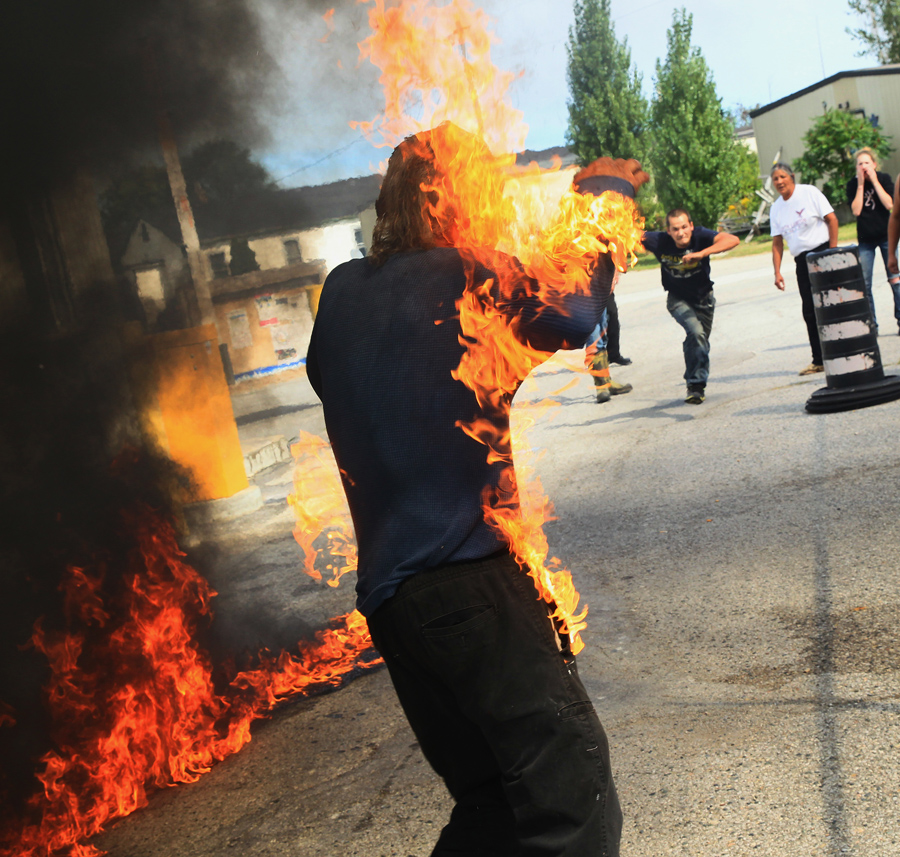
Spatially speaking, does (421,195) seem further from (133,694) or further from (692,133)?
(692,133)

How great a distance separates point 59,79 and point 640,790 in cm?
391

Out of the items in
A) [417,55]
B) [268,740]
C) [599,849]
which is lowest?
[268,740]

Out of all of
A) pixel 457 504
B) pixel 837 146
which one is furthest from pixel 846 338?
pixel 837 146

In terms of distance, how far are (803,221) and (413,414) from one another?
288 inches

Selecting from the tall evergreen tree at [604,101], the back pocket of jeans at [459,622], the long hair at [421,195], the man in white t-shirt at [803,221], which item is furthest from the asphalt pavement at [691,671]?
the tall evergreen tree at [604,101]

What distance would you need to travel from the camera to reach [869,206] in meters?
8.55

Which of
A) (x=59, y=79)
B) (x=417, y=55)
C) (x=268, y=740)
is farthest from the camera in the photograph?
(x=59, y=79)

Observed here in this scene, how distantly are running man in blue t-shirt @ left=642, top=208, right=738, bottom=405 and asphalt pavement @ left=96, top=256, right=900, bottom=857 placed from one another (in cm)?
146

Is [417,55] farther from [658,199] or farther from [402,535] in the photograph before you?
[658,199]

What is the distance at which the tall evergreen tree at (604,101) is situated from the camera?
34188 mm

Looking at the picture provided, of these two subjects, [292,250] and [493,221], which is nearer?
[493,221]

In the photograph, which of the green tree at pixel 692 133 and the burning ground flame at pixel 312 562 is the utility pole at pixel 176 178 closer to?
the burning ground flame at pixel 312 562

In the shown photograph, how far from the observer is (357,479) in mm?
2035

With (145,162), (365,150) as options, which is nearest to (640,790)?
(365,150)
